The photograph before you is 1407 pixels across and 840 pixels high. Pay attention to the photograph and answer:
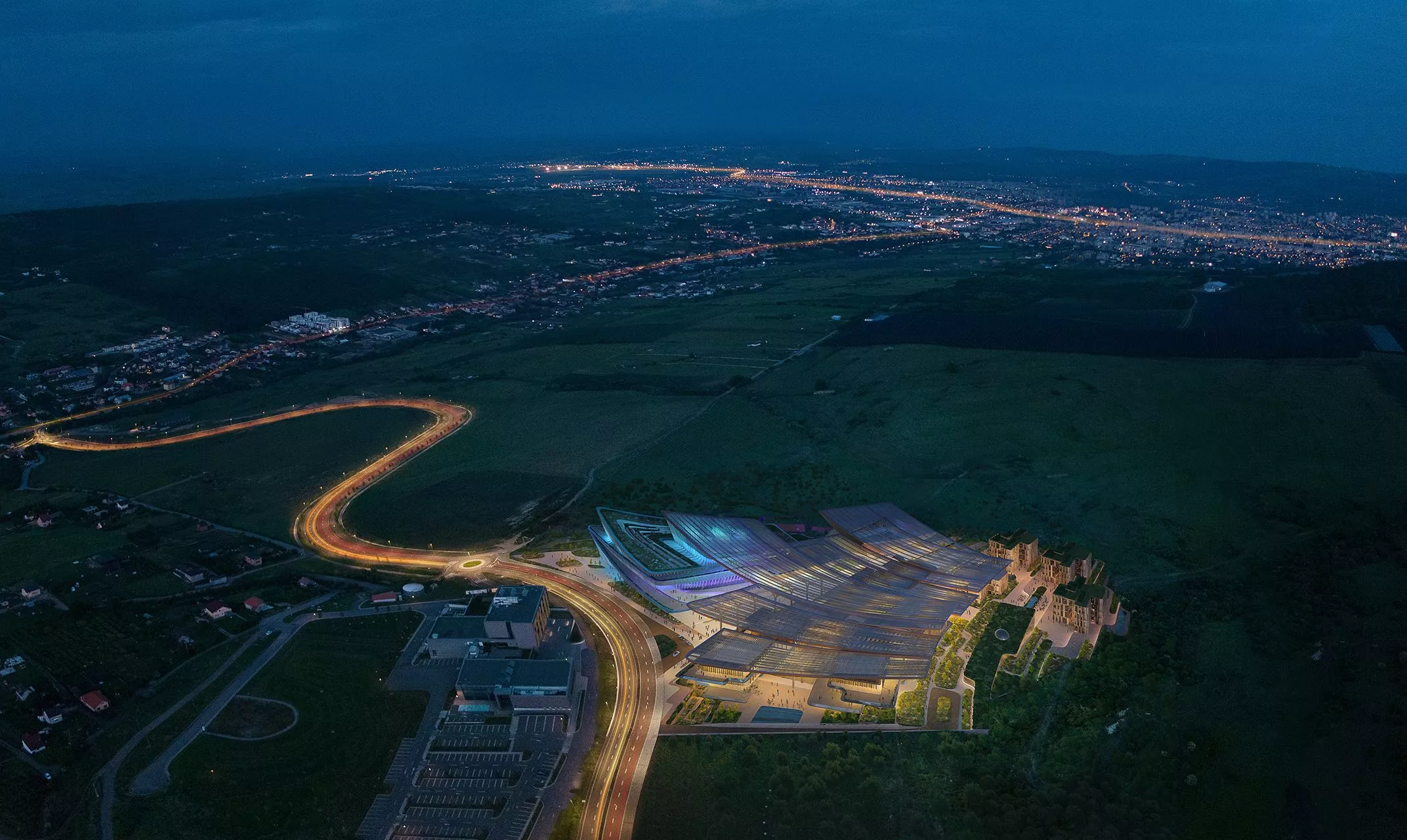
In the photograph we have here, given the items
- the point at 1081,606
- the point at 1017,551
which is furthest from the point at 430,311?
the point at 1081,606

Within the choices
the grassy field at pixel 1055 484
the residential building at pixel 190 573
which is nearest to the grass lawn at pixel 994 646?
the grassy field at pixel 1055 484

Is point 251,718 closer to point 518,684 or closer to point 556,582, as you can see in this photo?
point 518,684

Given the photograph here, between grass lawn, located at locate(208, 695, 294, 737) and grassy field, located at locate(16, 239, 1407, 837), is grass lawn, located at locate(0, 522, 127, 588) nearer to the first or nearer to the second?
grassy field, located at locate(16, 239, 1407, 837)

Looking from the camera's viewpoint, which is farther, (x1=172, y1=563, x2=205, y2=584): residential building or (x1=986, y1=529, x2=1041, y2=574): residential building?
(x1=172, y1=563, x2=205, y2=584): residential building

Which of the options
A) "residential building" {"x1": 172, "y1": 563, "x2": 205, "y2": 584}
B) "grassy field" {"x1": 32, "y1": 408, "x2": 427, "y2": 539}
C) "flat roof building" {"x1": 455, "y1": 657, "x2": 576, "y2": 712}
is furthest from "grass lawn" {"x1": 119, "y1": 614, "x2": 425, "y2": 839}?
"grassy field" {"x1": 32, "y1": 408, "x2": 427, "y2": 539}

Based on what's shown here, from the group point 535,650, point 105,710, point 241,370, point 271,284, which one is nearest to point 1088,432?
point 535,650

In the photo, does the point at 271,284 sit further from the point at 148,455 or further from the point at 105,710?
the point at 105,710
